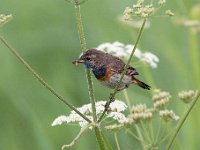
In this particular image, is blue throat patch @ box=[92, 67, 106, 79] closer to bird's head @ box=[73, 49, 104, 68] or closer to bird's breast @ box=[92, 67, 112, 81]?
bird's breast @ box=[92, 67, 112, 81]

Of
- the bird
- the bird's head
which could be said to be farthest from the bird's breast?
the bird's head

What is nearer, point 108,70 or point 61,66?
point 108,70

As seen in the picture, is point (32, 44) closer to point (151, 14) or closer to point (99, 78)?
point (99, 78)

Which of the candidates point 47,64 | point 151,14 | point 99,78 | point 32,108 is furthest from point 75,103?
point 151,14

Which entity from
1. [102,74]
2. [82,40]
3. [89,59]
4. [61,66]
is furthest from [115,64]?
[61,66]

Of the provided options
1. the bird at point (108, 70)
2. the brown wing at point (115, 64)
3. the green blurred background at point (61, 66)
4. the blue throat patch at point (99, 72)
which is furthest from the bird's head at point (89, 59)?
the green blurred background at point (61, 66)

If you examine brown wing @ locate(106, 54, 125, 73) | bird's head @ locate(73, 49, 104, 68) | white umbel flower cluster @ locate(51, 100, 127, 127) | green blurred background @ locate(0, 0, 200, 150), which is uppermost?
green blurred background @ locate(0, 0, 200, 150)

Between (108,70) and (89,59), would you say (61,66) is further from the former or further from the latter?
(89,59)

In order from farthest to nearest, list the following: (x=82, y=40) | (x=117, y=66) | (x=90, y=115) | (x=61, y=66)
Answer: (x=61, y=66) → (x=117, y=66) → (x=90, y=115) → (x=82, y=40)
